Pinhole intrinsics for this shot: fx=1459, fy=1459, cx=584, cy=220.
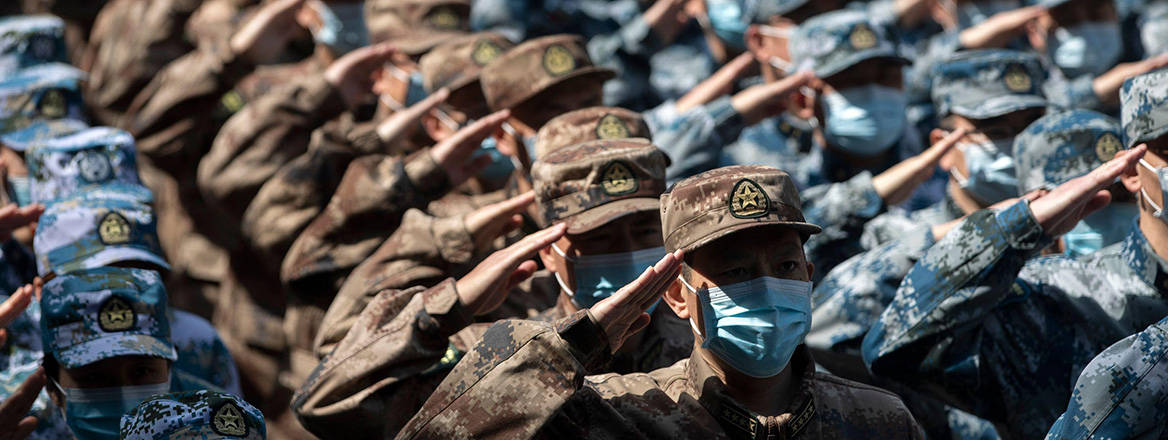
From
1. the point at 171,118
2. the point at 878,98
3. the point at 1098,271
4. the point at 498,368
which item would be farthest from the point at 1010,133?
the point at 171,118

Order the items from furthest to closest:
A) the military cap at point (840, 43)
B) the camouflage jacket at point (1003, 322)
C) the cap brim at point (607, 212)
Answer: the military cap at point (840, 43)
the cap brim at point (607, 212)
the camouflage jacket at point (1003, 322)

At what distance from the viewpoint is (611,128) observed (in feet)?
19.1

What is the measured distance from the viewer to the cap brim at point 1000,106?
683 cm

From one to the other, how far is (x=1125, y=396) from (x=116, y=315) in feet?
12.1

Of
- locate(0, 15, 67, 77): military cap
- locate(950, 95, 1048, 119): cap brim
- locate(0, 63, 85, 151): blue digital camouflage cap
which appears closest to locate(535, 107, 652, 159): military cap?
locate(950, 95, 1048, 119): cap brim

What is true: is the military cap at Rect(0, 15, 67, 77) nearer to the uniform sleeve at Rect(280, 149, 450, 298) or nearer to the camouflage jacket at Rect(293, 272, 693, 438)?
the uniform sleeve at Rect(280, 149, 450, 298)

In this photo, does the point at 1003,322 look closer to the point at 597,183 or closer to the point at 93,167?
the point at 597,183

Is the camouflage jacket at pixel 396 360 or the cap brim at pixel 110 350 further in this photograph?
the cap brim at pixel 110 350

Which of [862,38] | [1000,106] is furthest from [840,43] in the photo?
[1000,106]

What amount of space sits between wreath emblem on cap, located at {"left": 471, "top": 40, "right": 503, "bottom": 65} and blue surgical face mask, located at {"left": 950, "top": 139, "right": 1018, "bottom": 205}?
2306 millimetres

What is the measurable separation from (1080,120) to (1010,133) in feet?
3.23

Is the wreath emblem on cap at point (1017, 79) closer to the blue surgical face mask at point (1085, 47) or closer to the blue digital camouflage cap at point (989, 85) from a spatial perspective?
the blue digital camouflage cap at point (989, 85)

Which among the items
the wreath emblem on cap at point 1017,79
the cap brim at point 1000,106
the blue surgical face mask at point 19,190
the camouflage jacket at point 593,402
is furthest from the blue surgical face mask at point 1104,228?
the blue surgical face mask at point 19,190

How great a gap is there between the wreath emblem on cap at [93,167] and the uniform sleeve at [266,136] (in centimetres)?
85
